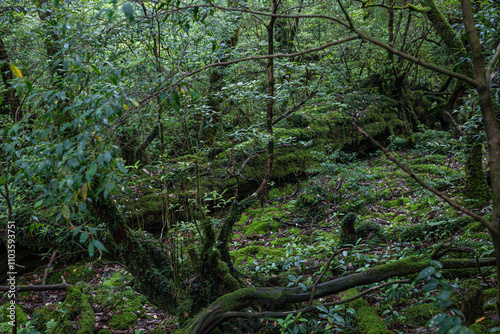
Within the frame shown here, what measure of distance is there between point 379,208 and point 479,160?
2.18m

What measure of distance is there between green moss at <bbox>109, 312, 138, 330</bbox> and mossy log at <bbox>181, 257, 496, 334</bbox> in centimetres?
178

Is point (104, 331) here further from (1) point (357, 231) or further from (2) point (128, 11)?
(2) point (128, 11)

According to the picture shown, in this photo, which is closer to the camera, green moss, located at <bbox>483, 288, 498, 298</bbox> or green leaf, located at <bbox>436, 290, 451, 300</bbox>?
green leaf, located at <bbox>436, 290, 451, 300</bbox>

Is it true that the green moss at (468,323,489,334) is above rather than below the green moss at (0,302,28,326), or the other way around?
above

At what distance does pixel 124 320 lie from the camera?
4277mm

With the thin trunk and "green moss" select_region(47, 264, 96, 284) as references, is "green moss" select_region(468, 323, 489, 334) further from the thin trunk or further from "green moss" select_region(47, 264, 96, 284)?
"green moss" select_region(47, 264, 96, 284)

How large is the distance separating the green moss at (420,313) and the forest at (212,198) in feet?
0.05

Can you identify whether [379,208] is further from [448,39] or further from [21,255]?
[21,255]

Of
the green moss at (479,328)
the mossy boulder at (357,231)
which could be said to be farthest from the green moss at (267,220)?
the green moss at (479,328)

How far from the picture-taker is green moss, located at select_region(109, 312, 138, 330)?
13.7ft

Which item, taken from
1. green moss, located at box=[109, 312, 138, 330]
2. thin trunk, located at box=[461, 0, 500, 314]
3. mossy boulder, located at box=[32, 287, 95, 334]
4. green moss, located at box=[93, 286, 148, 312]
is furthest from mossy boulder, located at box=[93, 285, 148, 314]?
thin trunk, located at box=[461, 0, 500, 314]

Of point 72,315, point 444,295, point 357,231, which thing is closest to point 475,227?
point 357,231

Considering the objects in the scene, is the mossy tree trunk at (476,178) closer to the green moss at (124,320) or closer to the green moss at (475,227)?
the green moss at (475,227)

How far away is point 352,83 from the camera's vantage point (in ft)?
33.3
